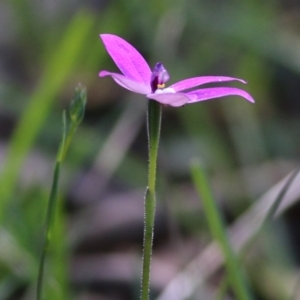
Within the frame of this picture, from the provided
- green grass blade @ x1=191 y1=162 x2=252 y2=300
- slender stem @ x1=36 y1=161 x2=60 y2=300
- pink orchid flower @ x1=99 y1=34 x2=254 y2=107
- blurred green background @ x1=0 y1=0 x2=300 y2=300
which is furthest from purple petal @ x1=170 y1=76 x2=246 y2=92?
blurred green background @ x1=0 y1=0 x2=300 y2=300

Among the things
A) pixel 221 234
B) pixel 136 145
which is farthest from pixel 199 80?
pixel 136 145

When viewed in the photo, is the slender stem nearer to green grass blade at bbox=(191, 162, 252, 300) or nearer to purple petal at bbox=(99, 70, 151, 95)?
purple petal at bbox=(99, 70, 151, 95)

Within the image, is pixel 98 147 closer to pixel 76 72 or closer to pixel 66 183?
pixel 66 183

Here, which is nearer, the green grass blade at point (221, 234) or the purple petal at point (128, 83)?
the purple petal at point (128, 83)

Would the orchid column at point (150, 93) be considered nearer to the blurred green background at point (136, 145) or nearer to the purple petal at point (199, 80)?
the purple petal at point (199, 80)

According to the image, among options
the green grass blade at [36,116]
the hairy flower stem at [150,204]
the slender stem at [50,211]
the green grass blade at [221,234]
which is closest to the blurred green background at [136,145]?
the green grass blade at [36,116]

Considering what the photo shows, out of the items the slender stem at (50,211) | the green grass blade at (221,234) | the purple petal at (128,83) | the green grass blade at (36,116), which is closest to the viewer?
the purple petal at (128,83)

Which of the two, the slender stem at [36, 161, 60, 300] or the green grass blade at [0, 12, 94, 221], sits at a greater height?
the green grass blade at [0, 12, 94, 221]

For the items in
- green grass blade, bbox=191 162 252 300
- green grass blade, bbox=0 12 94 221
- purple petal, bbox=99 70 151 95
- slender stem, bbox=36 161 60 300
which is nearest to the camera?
purple petal, bbox=99 70 151 95
